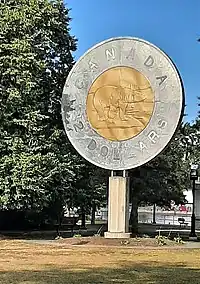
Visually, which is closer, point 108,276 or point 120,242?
point 108,276

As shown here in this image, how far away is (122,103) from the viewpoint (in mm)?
27391

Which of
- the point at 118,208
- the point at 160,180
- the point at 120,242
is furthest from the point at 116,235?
the point at 160,180

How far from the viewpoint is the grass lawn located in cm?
1280

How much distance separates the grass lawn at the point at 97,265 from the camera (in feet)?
42.0

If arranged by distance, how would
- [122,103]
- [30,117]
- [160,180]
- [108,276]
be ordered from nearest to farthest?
[108,276] < [122,103] < [30,117] < [160,180]

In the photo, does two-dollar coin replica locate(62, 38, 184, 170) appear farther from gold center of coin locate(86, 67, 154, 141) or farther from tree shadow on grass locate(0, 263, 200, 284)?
tree shadow on grass locate(0, 263, 200, 284)

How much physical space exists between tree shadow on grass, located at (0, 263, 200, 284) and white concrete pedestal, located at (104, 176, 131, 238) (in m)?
11.3

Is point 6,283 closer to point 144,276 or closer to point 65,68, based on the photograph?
point 144,276

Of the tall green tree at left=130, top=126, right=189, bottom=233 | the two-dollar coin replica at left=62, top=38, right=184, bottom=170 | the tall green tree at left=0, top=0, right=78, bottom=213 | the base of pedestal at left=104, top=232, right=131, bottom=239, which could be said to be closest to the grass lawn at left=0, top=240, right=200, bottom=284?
the base of pedestal at left=104, top=232, right=131, bottom=239

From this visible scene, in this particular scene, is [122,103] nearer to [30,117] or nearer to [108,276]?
[30,117]

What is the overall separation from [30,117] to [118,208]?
19.2 ft

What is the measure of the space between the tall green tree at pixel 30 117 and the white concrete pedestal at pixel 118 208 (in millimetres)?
3008

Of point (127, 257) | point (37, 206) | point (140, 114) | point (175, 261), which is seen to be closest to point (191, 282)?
point (175, 261)

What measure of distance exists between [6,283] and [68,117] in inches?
699
